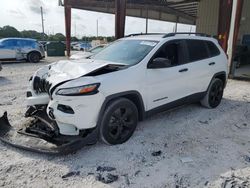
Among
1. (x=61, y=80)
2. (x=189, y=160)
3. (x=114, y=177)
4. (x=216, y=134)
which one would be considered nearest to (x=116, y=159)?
(x=114, y=177)

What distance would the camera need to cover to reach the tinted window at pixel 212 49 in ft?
17.5

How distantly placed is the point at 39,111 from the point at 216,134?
10.5 feet

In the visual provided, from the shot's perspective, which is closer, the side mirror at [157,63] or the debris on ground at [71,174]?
the debris on ground at [71,174]

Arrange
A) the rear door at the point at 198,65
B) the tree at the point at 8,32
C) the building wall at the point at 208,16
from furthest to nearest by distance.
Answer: the tree at the point at 8,32, the building wall at the point at 208,16, the rear door at the point at 198,65

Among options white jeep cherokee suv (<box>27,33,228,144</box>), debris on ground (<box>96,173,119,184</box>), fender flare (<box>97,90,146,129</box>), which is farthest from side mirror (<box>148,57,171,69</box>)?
debris on ground (<box>96,173,119,184</box>)

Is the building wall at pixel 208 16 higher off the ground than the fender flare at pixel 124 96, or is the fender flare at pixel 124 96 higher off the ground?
the building wall at pixel 208 16

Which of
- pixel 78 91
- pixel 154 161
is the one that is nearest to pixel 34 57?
pixel 78 91

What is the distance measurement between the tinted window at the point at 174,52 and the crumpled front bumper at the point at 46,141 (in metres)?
2.02

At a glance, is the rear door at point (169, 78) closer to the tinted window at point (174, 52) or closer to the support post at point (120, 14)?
the tinted window at point (174, 52)

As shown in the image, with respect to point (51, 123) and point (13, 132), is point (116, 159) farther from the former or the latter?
point (13, 132)

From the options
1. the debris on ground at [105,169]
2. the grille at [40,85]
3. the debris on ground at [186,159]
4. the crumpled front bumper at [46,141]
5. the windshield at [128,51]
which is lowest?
the debris on ground at [105,169]

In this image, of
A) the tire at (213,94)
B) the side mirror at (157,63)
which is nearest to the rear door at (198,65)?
the tire at (213,94)

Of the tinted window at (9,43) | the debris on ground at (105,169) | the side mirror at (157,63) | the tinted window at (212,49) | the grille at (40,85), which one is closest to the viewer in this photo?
the debris on ground at (105,169)

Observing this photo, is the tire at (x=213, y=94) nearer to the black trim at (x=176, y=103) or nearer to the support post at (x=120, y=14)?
the black trim at (x=176, y=103)
